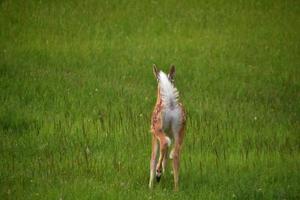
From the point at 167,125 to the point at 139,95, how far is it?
6.20 metres

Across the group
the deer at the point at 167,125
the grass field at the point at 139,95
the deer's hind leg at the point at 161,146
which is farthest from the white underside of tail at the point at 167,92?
the grass field at the point at 139,95

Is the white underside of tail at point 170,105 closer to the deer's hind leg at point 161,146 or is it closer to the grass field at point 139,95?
the deer's hind leg at point 161,146

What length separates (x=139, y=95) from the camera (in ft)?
56.6

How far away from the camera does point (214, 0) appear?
2803cm

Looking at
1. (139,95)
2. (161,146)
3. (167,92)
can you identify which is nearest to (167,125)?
(161,146)

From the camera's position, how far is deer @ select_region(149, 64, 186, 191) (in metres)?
10.8

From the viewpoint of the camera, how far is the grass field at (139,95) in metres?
11.9

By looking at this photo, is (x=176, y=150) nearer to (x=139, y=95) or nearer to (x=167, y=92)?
(x=167, y=92)

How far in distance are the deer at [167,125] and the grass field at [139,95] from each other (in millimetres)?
421

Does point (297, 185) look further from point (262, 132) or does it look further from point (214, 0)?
point (214, 0)

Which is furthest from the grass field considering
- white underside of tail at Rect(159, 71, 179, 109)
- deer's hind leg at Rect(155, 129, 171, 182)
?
white underside of tail at Rect(159, 71, 179, 109)

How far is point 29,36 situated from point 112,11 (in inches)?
165

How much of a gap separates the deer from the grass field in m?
0.42

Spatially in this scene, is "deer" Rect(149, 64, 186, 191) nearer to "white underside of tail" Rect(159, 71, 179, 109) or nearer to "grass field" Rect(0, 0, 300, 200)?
"white underside of tail" Rect(159, 71, 179, 109)
